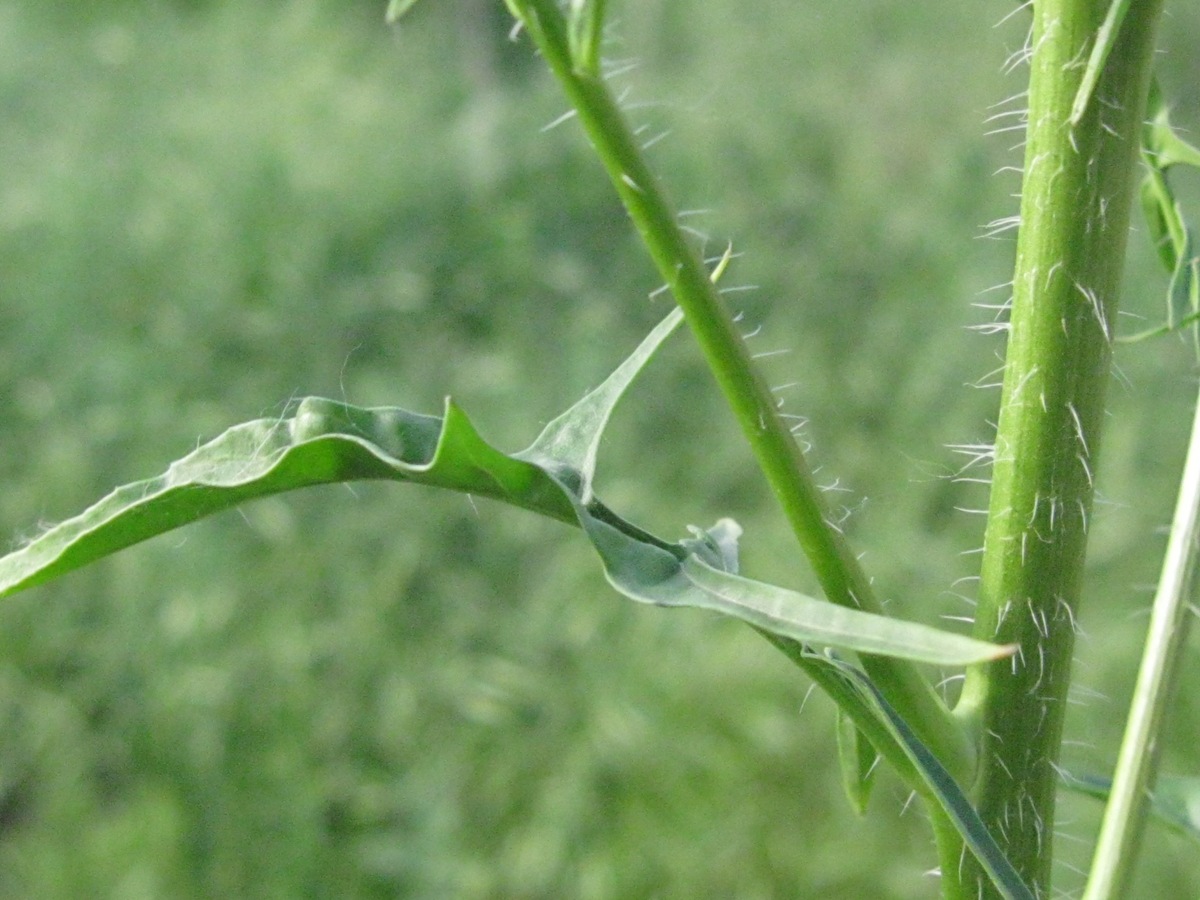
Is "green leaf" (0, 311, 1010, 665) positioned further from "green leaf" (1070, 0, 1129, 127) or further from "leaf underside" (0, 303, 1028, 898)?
"green leaf" (1070, 0, 1129, 127)

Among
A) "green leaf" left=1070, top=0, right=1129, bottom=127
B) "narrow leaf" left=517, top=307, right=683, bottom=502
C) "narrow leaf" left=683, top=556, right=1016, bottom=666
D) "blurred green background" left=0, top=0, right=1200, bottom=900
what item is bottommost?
"blurred green background" left=0, top=0, right=1200, bottom=900

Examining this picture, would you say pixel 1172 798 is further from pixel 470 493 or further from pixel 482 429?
pixel 482 429

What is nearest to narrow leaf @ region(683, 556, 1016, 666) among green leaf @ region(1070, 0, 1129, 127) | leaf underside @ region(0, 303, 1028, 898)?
leaf underside @ region(0, 303, 1028, 898)

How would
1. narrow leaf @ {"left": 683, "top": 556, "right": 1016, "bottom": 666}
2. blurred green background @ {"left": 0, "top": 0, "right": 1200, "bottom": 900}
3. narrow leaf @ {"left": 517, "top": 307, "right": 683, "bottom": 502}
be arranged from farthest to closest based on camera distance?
blurred green background @ {"left": 0, "top": 0, "right": 1200, "bottom": 900}, narrow leaf @ {"left": 517, "top": 307, "right": 683, "bottom": 502}, narrow leaf @ {"left": 683, "top": 556, "right": 1016, "bottom": 666}

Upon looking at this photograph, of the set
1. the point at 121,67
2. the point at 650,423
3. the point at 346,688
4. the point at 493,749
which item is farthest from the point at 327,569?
the point at 121,67

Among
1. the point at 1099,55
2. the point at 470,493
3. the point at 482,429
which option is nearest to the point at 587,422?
the point at 470,493

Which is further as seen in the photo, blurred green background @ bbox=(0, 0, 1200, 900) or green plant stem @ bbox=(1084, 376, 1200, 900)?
blurred green background @ bbox=(0, 0, 1200, 900)

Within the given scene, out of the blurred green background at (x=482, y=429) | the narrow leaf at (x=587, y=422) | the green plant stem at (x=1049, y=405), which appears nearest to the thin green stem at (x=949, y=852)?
the green plant stem at (x=1049, y=405)

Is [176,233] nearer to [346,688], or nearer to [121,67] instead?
[121,67]
